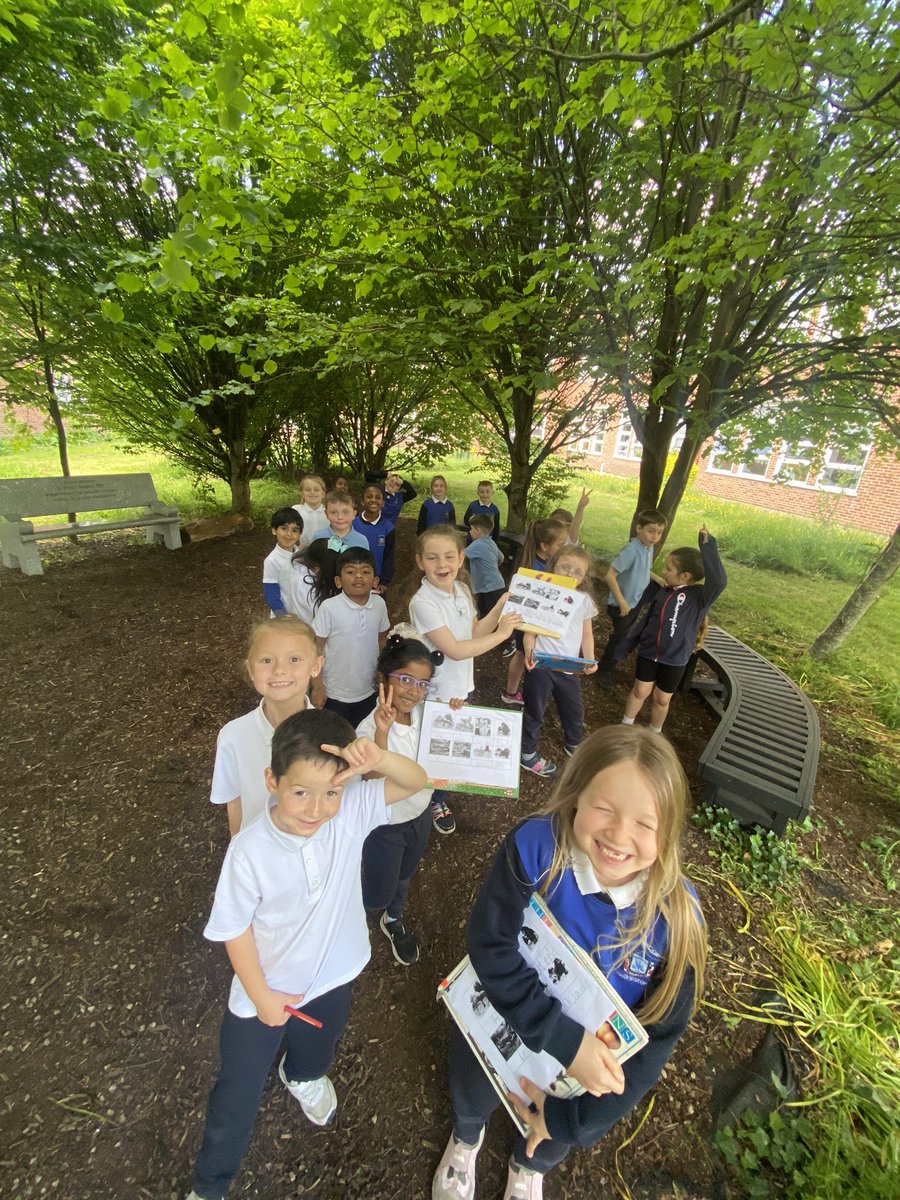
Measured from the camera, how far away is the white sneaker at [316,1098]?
1804mm

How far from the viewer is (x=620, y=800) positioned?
134cm

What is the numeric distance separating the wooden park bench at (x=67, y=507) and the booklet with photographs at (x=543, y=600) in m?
6.73

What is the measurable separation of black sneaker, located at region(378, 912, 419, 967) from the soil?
0.16ft

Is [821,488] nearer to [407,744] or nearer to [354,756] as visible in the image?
[407,744]

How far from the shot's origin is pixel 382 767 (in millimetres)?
1604

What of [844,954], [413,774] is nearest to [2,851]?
[413,774]

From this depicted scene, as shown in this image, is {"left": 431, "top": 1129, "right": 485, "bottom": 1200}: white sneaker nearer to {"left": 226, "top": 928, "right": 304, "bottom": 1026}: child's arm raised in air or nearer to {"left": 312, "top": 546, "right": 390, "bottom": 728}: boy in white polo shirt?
{"left": 226, "top": 928, "right": 304, "bottom": 1026}: child's arm raised in air

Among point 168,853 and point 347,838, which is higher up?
point 347,838

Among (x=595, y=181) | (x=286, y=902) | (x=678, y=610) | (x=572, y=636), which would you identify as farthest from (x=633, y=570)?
(x=286, y=902)

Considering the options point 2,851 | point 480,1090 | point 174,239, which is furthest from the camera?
point 2,851

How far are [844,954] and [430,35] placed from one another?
7953 mm

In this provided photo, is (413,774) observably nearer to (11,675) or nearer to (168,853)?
(168,853)

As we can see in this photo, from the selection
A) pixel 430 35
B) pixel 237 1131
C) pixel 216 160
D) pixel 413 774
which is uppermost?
pixel 430 35

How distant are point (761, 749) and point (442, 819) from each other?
2350 millimetres
